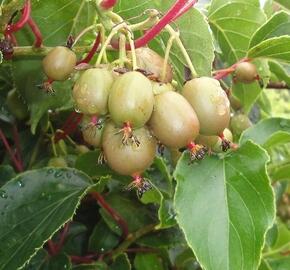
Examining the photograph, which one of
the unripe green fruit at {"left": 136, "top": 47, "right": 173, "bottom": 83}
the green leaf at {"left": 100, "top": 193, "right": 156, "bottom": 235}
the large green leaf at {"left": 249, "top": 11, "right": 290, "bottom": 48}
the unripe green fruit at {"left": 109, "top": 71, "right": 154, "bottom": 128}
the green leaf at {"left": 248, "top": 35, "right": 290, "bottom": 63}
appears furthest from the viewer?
the green leaf at {"left": 100, "top": 193, "right": 156, "bottom": 235}

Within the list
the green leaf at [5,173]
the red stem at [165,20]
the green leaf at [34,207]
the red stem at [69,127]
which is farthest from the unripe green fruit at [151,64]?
the green leaf at [5,173]

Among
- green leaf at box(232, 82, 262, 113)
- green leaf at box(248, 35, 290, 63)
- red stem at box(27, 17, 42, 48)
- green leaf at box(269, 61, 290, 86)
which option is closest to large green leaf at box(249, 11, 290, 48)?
green leaf at box(248, 35, 290, 63)

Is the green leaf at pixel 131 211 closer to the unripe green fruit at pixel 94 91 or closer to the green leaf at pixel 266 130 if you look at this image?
the green leaf at pixel 266 130

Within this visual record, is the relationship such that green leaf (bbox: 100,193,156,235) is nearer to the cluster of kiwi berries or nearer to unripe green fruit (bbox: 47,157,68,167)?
unripe green fruit (bbox: 47,157,68,167)

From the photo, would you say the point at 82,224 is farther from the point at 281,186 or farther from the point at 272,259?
the point at 281,186

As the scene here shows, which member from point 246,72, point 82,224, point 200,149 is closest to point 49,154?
point 82,224

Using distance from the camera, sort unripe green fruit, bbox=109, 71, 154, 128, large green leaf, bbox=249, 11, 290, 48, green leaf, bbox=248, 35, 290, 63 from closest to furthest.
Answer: unripe green fruit, bbox=109, 71, 154, 128
green leaf, bbox=248, 35, 290, 63
large green leaf, bbox=249, 11, 290, 48

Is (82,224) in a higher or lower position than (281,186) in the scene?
higher
